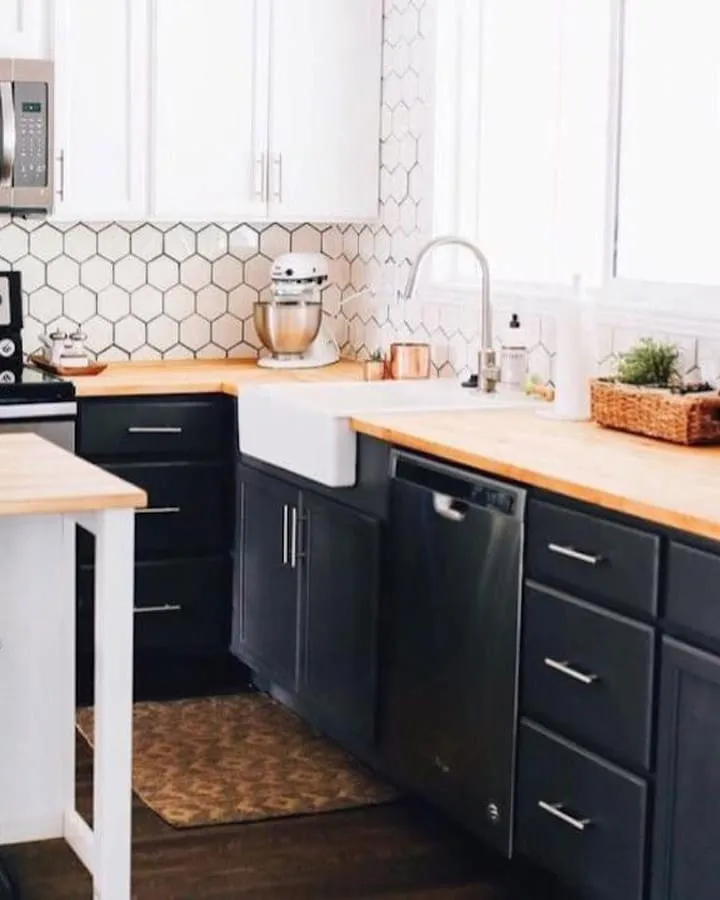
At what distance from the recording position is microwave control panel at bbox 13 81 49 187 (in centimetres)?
482

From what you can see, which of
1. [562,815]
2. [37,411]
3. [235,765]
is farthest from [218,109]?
[562,815]

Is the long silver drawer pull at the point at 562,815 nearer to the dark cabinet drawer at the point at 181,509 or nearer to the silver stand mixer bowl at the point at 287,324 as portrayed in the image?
the dark cabinet drawer at the point at 181,509

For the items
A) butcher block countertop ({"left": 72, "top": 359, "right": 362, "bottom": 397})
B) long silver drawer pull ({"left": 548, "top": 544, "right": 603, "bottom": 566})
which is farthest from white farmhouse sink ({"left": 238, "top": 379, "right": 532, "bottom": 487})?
long silver drawer pull ({"left": 548, "top": 544, "right": 603, "bottom": 566})

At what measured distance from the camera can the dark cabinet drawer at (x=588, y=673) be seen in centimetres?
305

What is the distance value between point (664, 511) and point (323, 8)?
283 centimetres

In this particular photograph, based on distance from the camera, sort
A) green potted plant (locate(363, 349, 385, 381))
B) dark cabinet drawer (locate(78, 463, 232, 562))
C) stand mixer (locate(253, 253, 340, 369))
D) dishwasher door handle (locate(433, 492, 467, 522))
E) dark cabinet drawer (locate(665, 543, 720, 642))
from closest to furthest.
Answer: dark cabinet drawer (locate(665, 543, 720, 642))
dishwasher door handle (locate(433, 492, 467, 522))
dark cabinet drawer (locate(78, 463, 232, 562))
green potted plant (locate(363, 349, 385, 381))
stand mixer (locate(253, 253, 340, 369))

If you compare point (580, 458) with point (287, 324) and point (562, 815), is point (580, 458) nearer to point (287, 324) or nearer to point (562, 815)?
point (562, 815)

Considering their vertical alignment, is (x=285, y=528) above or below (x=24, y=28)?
below

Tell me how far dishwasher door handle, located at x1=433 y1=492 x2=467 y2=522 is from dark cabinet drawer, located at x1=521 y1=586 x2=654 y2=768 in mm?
311

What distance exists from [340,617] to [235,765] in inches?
21.0

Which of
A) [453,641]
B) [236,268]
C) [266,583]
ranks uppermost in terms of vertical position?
[236,268]

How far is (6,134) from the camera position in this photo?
4.81m

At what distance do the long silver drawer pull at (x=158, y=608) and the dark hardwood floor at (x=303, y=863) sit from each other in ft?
3.08

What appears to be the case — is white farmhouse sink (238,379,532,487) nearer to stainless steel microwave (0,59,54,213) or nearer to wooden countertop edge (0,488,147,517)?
stainless steel microwave (0,59,54,213)
